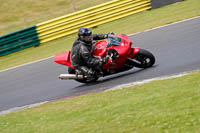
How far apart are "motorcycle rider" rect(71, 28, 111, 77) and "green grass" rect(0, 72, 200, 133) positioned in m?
1.02

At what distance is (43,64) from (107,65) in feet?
16.2

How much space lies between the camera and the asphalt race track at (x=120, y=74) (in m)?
8.50

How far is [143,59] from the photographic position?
8688 millimetres

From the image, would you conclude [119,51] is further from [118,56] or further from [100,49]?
[100,49]

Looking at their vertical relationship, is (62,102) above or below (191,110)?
below

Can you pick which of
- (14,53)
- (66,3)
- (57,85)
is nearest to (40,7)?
(66,3)

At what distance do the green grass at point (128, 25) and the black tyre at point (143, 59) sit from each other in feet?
18.1

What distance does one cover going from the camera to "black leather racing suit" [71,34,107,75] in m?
8.48

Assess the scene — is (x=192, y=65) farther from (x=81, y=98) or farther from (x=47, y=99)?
(x=47, y=99)

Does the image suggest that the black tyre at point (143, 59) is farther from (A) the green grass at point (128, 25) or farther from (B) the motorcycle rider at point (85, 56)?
(A) the green grass at point (128, 25)

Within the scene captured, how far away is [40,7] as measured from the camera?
25.7 metres

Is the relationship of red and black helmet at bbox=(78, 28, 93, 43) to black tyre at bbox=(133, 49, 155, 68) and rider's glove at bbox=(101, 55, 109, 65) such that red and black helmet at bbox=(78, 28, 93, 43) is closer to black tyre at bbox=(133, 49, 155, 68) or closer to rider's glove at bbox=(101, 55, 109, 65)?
rider's glove at bbox=(101, 55, 109, 65)

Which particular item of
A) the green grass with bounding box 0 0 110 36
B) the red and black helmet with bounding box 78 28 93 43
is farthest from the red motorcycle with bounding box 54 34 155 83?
the green grass with bounding box 0 0 110 36

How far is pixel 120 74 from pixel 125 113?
366 centimetres
